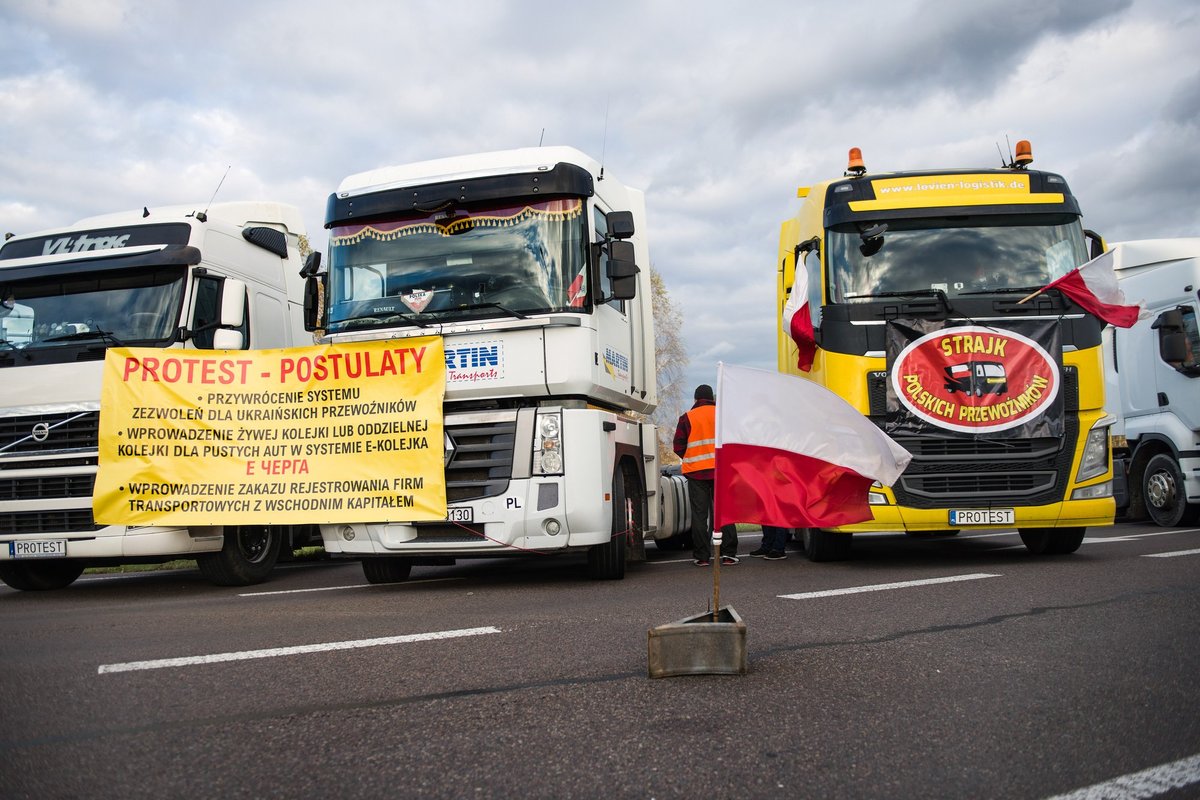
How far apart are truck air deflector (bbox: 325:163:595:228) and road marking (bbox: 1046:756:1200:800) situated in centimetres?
617

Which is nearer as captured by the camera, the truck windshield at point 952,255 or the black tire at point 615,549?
the black tire at point 615,549

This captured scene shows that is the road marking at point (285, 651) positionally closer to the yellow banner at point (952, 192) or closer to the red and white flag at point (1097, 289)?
the yellow banner at point (952, 192)

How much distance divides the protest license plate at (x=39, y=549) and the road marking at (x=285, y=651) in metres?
4.15

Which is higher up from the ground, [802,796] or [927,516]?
[927,516]

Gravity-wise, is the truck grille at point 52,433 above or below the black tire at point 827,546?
above

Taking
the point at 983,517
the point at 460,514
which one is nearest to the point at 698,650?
the point at 460,514

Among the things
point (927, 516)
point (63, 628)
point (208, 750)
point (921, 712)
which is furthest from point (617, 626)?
point (927, 516)

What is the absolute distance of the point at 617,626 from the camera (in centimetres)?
601

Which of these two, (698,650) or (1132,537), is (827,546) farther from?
(698,650)

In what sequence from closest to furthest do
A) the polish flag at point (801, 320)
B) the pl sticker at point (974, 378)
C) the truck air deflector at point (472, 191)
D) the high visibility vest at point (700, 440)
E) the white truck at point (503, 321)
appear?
the white truck at point (503, 321) → the truck air deflector at point (472, 191) → the pl sticker at point (974, 378) → the polish flag at point (801, 320) → the high visibility vest at point (700, 440)

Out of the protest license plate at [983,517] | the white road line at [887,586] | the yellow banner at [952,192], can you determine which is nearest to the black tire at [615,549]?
the white road line at [887,586]

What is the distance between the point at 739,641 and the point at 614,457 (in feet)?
13.5

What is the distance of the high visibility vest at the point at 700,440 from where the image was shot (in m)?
10.6

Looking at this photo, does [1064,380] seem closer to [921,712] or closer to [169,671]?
[921,712]
